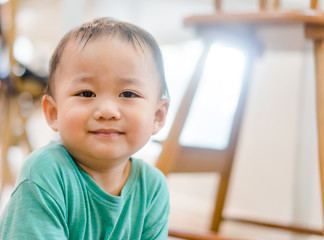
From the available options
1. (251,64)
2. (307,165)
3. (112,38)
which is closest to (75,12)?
(251,64)

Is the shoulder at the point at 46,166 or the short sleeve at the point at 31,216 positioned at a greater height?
the shoulder at the point at 46,166

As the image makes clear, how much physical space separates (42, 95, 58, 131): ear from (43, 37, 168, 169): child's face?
0.03 metres

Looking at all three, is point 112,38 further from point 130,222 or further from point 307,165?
point 307,165

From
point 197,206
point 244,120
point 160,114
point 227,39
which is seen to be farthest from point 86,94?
point 197,206

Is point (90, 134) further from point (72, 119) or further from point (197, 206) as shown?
point (197, 206)

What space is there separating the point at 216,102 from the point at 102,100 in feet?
4.15

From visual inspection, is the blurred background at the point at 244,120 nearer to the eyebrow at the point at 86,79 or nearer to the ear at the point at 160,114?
the ear at the point at 160,114

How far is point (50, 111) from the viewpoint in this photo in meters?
0.68

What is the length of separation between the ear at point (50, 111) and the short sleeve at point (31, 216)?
12 centimetres

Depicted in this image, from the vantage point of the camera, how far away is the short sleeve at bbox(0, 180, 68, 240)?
56 cm

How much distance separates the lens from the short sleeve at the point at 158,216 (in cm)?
72

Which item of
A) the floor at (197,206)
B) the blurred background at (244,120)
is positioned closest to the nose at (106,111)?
the blurred background at (244,120)

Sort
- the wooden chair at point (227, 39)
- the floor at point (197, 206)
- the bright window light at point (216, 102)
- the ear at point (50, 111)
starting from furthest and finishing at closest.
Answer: the bright window light at point (216, 102) < the floor at point (197, 206) < the wooden chair at point (227, 39) < the ear at point (50, 111)

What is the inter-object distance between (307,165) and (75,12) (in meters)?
1.18
